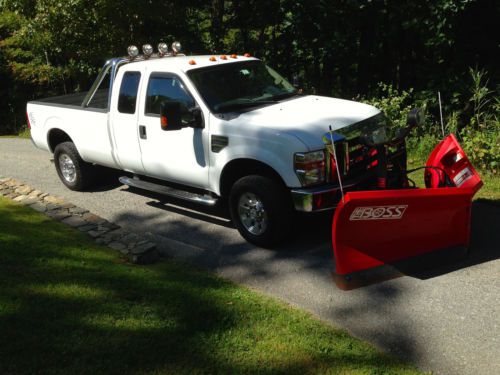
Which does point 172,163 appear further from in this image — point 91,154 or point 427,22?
point 427,22

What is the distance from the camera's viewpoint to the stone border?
5.61 meters

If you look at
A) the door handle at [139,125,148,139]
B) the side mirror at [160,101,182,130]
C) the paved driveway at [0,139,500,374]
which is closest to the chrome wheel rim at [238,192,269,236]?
the paved driveway at [0,139,500,374]

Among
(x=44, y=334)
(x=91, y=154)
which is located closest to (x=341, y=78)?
(x=91, y=154)

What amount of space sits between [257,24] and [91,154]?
20.0ft

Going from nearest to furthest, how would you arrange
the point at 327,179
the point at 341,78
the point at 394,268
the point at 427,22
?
the point at 394,268
the point at 327,179
the point at 427,22
the point at 341,78

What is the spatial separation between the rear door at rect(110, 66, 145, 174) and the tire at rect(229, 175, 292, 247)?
171 centimetres

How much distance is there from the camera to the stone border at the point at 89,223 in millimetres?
5613

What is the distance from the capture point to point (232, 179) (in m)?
5.95

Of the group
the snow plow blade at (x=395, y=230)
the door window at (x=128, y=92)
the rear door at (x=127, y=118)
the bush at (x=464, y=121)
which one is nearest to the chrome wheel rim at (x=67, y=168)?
the rear door at (x=127, y=118)

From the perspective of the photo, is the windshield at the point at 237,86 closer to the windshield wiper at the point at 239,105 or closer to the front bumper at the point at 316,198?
the windshield wiper at the point at 239,105

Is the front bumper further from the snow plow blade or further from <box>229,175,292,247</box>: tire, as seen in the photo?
the snow plow blade

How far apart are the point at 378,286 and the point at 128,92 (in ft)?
12.8

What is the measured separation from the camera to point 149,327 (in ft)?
13.1

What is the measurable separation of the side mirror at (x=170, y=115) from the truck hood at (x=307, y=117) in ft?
2.06
